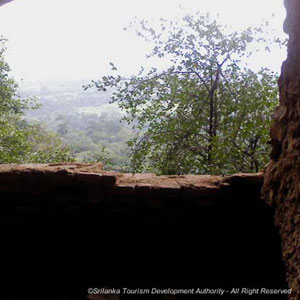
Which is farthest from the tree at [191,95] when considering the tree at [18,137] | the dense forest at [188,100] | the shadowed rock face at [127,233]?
the shadowed rock face at [127,233]

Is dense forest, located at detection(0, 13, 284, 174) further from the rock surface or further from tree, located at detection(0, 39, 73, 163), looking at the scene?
the rock surface

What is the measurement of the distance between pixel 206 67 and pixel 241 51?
0.61m

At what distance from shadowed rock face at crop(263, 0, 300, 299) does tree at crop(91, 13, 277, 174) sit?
116 inches

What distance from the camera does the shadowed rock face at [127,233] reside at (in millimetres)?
1938

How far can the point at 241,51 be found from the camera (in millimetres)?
5027

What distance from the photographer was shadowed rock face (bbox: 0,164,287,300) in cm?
194

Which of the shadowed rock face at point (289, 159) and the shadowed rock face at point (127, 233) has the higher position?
the shadowed rock face at point (289, 159)

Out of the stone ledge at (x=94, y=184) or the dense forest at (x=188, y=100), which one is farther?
the dense forest at (x=188, y=100)

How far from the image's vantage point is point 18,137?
5.55 meters

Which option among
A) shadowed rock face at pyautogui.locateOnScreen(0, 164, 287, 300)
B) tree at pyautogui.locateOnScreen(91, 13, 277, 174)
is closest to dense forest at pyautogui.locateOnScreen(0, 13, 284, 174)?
tree at pyautogui.locateOnScreen(91, 13, 277, 174)

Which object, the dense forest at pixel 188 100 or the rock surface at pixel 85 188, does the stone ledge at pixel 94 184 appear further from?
the dense forest at pixel 188 100

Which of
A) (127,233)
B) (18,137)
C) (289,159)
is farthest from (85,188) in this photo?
(18,137)

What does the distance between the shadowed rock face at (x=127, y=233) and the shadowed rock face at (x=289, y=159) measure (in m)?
0.47

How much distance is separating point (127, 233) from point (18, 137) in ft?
13.6
